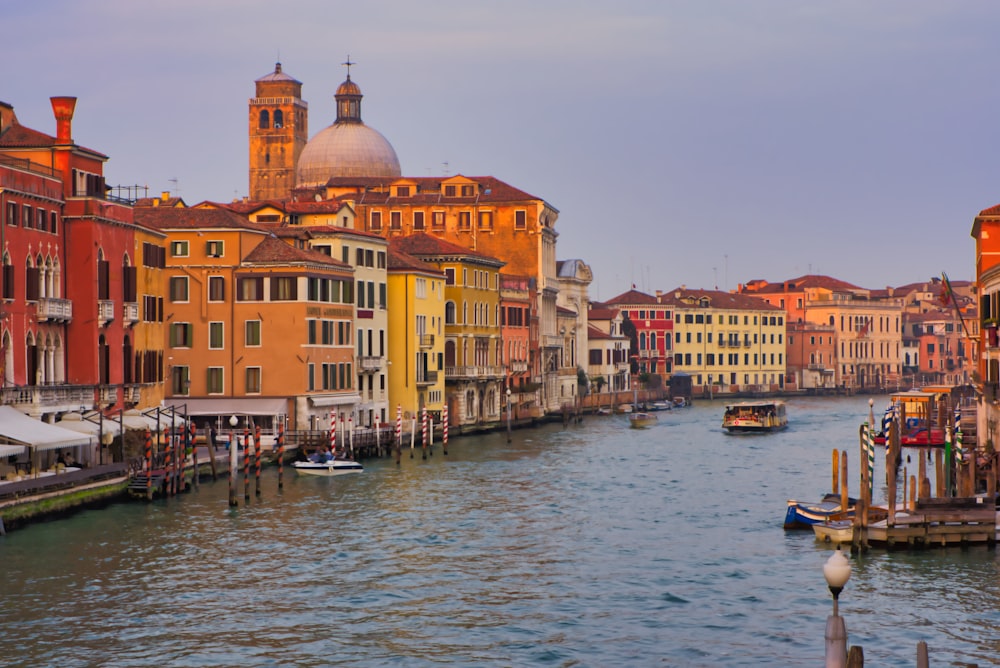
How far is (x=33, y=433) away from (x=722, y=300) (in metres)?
82.7

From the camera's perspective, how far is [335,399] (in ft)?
164

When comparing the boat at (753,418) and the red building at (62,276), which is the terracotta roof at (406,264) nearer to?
the boat at (753,418)

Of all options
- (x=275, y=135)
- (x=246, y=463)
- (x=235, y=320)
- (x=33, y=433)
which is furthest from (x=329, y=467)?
(x=275, y=135)

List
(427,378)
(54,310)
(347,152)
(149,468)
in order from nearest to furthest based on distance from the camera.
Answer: (149,468), (54,310), (427,378), (347,152)

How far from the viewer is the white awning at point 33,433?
3100 cm

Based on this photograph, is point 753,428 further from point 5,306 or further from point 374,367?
point 5,306

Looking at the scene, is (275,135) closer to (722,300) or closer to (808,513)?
(722,300)

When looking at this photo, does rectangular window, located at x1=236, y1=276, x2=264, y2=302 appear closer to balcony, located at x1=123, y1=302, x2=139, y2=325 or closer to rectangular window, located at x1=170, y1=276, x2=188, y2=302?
rectangular window, located at x1=170, y1=276, x2=188, y2=302

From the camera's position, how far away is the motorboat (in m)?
42.6

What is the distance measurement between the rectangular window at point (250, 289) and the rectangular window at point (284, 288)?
37cm

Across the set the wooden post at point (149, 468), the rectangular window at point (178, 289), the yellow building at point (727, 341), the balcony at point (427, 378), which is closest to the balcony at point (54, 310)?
the wooden post at point (149, 468)

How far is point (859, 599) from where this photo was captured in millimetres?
24234

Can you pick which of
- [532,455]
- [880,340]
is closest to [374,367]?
[532,455]

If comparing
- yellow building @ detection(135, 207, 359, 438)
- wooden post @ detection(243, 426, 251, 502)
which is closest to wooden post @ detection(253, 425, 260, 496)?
wooden post @ detection(243, 426, 251, 502)
